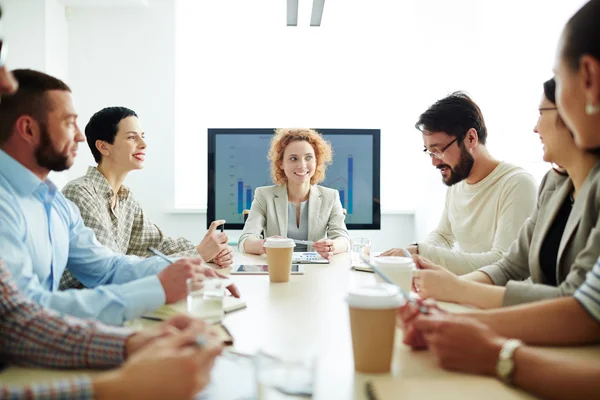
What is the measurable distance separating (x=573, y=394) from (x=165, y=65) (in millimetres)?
4167

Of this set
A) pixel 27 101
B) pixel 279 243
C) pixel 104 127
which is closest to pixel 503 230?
pixel 279 243

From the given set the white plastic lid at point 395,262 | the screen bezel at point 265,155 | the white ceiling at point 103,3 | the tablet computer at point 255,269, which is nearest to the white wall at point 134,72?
the white ceiling at point 103,3

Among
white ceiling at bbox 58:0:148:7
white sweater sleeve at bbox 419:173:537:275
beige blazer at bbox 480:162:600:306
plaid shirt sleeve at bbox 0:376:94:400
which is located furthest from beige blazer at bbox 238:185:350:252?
white ceiling at bbox 58:0:148:7

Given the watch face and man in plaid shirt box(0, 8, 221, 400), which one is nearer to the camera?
man in plaid shirt box(0, 8, 221, 400)

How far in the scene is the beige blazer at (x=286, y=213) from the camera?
2.94m

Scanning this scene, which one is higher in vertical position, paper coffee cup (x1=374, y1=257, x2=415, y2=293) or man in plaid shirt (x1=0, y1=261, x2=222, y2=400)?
paper coffee cup (x1=374, y1=257, x2=415, y2=293)

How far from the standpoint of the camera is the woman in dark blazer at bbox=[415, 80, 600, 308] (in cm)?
125

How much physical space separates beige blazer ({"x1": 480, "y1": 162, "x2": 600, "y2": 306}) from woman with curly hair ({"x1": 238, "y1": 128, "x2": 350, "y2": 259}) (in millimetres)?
1266

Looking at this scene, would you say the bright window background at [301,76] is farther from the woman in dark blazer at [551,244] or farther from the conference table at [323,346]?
the conference table at [323,346]

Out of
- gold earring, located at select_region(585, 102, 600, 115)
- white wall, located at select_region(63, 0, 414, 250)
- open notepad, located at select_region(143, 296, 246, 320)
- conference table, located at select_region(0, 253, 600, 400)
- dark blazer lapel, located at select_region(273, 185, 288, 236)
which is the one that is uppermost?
white wall, located at select_region(63, 0, 414, 250)

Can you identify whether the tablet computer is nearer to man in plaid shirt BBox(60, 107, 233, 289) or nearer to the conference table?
the conference table

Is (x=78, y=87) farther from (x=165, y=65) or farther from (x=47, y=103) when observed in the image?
(x=47, y=103)

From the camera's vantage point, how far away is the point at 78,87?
437cm

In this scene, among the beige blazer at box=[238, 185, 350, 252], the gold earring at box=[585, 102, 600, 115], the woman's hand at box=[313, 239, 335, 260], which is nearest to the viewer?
the gold earring at box=[585, 102, 600, 115]
